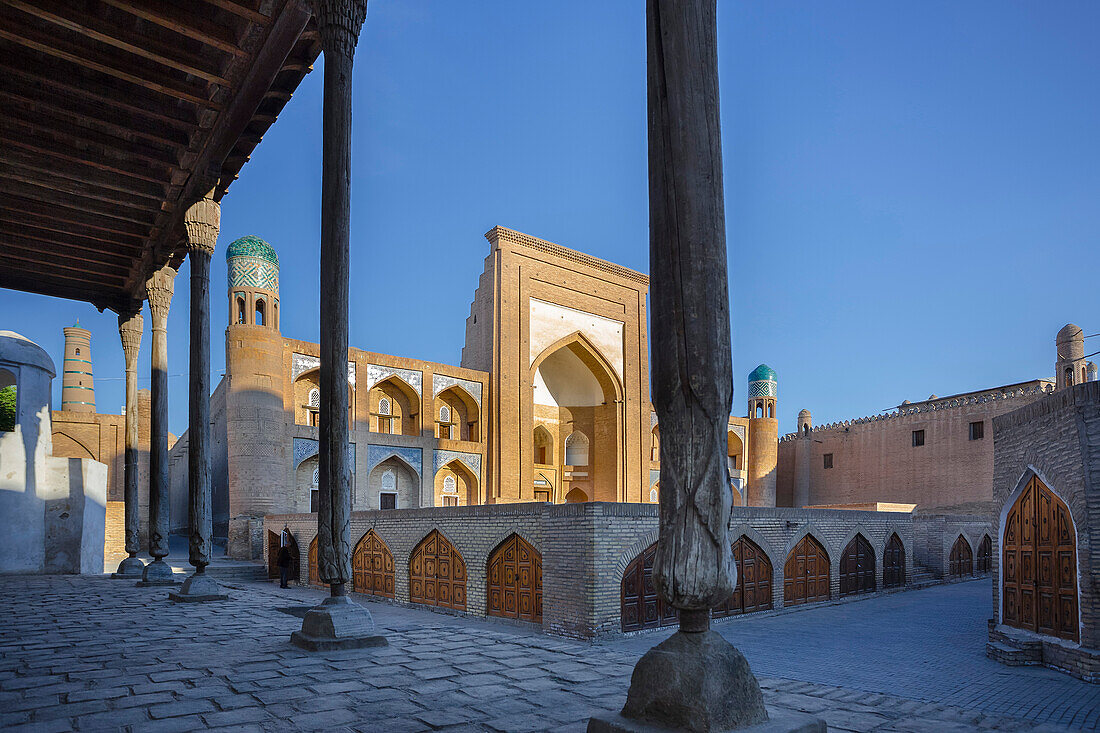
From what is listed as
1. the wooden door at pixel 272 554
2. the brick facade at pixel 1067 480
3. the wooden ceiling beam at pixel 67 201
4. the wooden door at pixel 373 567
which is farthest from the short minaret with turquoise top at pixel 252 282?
the brick facade at pixel 1067 480

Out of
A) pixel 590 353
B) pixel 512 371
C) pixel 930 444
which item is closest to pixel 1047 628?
pixel 512 371

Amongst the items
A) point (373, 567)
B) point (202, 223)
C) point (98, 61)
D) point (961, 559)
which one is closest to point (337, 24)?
point (98, 61)

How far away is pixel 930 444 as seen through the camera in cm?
3031

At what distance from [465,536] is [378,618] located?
1.86 metres

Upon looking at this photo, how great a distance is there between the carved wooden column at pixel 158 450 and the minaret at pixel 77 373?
2575 centimetres

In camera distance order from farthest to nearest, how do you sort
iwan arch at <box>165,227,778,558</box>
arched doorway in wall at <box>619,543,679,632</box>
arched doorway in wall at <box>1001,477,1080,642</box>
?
iwan arch at <box>165,227,778,558</box> → arched doorway in wall at <box>619,543,679,632</box> → arched doorway in wall at <box>1001,477,1080,642</box>

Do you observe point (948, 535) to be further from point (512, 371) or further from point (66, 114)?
point (66, 114)

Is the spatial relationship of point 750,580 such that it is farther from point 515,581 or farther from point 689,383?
point 689,383

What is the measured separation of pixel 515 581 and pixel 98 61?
792 cm

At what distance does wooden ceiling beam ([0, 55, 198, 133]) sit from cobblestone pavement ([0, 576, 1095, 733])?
17.9ft

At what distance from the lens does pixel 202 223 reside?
10180 mm

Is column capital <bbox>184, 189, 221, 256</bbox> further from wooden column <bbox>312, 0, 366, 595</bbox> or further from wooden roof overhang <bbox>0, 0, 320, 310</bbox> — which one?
wooden column <bbox>312, 0, 366, 595</bbox>

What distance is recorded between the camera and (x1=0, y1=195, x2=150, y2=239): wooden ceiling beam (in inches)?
398

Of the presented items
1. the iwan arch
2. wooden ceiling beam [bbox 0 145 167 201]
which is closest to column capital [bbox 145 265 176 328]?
wooden ceiling beam [bbox 0 145 167 201]
